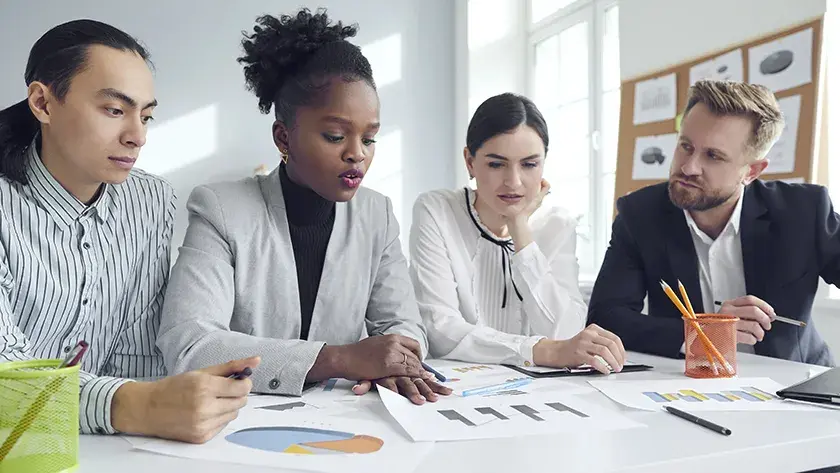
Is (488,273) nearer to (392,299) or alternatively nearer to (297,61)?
(392,299)

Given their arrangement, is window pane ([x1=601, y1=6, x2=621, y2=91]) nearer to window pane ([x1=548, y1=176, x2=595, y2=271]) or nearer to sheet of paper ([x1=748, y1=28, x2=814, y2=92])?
window pane ([x1=548, y1=176, x2=595, y2=271])

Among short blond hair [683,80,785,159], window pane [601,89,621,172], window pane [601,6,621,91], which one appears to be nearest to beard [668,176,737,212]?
short blond hair [683,80,785,159]

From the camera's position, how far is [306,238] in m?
1.44

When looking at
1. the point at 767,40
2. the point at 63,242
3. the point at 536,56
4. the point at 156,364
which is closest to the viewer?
the point at 63,242

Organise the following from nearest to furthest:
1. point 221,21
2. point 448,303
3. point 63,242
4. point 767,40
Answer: point 63,242 → point 448,303 → point 767,40 → point 221,21

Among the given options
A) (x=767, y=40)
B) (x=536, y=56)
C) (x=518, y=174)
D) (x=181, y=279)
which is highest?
(x=536, y=56)

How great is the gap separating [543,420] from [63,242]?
88 centimetres

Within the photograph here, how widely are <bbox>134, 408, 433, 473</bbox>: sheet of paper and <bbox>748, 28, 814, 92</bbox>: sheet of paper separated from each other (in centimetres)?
235

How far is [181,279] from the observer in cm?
127

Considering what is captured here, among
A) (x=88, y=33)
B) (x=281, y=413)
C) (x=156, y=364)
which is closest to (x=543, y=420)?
(x=281, y=413)

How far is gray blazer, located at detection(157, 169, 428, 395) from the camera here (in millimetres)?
1158

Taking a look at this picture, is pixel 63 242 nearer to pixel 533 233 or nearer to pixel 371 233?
pixel 371 233

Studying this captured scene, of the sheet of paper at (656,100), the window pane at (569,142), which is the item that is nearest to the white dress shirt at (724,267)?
the sheet of paper at (656,100)

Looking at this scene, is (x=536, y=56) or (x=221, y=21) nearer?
(x=221, y=21)
